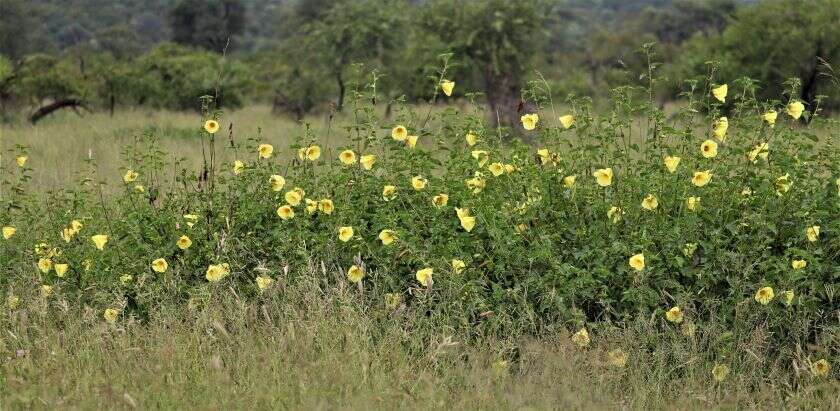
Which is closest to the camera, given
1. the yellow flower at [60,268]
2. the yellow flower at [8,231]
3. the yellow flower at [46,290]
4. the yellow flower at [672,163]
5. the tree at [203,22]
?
the yellow flower at [672,163]

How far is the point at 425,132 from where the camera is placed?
4.32 m

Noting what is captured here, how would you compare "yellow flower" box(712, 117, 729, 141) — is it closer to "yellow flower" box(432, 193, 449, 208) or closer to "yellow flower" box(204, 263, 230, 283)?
"yellow flower" box(432, 193, 449, 208)

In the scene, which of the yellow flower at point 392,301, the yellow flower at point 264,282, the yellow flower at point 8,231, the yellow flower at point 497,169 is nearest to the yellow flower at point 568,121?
the yellow flower at point 497,169

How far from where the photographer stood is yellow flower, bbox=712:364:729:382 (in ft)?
11.1

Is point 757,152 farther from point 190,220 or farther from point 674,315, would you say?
point 190,220

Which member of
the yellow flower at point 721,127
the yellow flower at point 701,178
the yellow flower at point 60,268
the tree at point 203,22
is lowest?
the tree at point 203,22

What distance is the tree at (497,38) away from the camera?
17875 mm

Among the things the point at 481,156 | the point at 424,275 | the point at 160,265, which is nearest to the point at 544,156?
the point at 481,156

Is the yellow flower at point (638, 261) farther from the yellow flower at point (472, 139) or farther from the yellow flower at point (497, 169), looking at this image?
the yellow flower at point (472, 139)

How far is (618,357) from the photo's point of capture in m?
3.46

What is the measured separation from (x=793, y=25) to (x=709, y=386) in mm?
15000

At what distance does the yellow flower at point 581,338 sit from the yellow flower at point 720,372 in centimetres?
47

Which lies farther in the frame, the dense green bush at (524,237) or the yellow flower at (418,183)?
the yellow flower at (418,183)

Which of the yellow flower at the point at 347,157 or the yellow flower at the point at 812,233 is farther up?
the yellow flower at the point at 812,233
